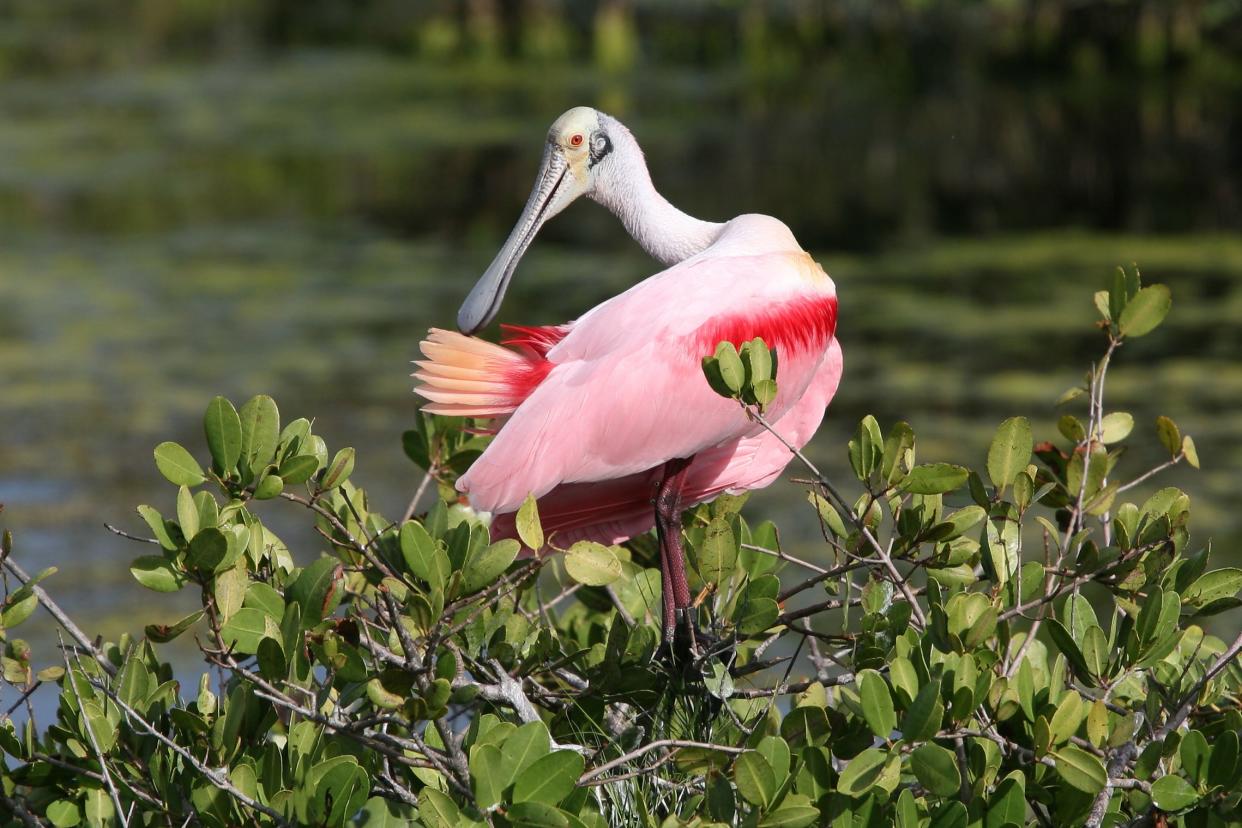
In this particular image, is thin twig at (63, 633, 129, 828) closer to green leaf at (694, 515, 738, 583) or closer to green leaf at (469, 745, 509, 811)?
green leaf at (469, 745, 509, 811)

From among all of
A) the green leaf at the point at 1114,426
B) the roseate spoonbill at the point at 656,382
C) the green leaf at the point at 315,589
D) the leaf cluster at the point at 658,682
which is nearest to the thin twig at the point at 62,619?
the leaf cluster at the point at 658,682

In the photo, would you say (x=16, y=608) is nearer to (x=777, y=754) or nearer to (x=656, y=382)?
(x=777, y=754)

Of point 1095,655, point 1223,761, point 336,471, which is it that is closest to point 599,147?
point 336,471

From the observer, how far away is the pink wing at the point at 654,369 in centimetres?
271

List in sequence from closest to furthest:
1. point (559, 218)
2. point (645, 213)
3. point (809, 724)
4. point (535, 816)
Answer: point (535, 816) → point (809, 724) → point (645, 213) → point (559, 218)

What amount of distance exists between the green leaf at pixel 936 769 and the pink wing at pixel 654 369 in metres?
0.92

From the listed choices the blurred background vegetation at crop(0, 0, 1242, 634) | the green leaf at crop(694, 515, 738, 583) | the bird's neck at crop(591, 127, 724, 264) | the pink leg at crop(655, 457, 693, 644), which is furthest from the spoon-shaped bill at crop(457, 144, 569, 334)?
the blurred background vegetation at crop(0, 0, 1242, 634)

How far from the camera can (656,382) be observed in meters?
2.78

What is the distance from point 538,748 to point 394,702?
0.19 m

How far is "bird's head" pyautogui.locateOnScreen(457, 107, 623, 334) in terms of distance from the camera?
3.21 m

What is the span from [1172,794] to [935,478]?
480 millimetres

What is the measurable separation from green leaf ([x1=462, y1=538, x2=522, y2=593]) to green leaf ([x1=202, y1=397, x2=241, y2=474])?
38 cm

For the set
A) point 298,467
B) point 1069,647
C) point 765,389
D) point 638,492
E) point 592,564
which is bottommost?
point 638,492

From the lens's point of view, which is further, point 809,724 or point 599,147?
point 599,147
